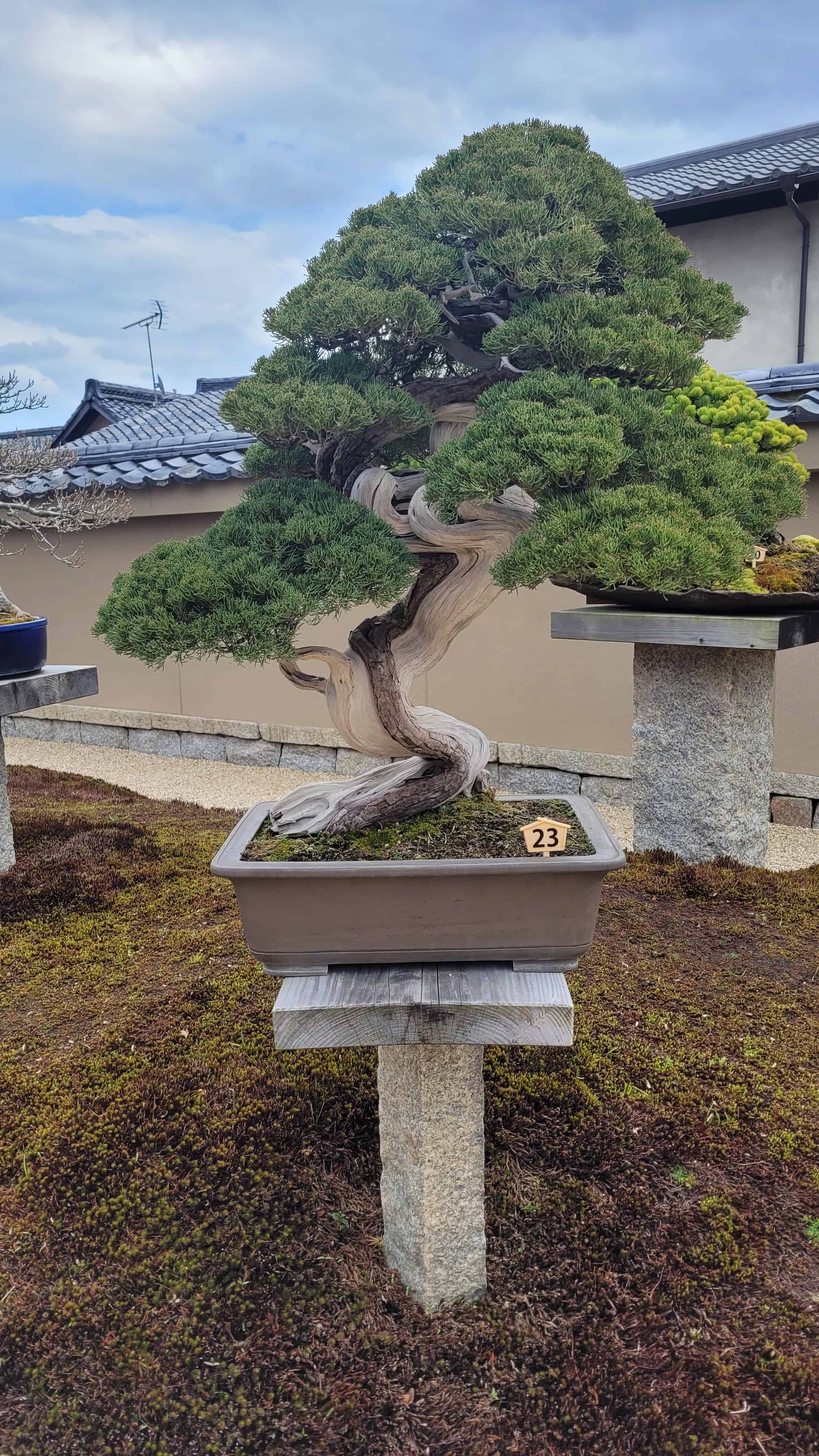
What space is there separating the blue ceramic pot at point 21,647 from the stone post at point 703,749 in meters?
2.50

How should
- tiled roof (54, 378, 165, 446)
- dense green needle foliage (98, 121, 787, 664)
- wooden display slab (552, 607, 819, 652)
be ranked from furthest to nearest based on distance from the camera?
tiled roof (54, 378, 165, 446)
wooden display slab (552, 607, 819, 652)
dense green needle foliage (98, 121, 787, 664)

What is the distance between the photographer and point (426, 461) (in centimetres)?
179

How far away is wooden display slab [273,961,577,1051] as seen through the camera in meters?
1.57

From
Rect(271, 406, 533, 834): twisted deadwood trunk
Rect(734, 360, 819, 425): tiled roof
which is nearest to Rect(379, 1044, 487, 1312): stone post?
Rect(271, 406, 533, 834): twisted deadwood trunk

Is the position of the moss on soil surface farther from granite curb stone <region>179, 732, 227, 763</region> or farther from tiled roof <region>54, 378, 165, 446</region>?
tiled roof <region>54, 378, 165, 446</region>

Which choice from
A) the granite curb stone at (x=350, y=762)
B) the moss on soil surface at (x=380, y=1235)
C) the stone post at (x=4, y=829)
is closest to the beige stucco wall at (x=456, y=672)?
the granite curb stone at (x=350, y=762)

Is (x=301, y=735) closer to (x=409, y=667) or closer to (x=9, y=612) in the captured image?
(x=9, y=612)

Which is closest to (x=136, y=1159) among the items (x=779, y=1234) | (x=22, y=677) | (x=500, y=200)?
(x=779, y=1234)

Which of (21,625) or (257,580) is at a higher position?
(257,580)

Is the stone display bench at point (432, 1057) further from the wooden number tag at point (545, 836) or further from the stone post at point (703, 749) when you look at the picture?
the stone post at point (703, 749)

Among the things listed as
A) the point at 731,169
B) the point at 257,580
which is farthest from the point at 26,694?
the point at 731,169

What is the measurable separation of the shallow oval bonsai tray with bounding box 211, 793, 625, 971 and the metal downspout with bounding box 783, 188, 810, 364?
639 centimetres

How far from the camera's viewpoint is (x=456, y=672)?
19.4 ft

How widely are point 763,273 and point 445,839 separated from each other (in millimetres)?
7053
